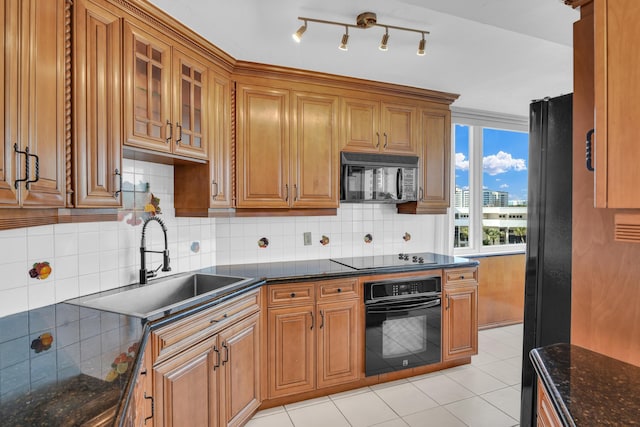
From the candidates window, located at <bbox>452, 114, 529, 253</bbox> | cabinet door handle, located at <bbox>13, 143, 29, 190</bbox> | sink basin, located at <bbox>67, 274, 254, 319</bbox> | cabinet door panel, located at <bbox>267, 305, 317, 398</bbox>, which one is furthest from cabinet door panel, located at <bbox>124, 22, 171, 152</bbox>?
window, located at <bbox>452, 114, 529, 253</bbox>

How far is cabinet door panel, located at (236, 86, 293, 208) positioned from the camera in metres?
2.56

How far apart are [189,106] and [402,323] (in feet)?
7.13

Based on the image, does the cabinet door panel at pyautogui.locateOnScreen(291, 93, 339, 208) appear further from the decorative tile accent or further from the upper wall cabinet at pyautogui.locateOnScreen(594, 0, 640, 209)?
the upper wall cabinet at pyautogui.locateOnScreen(594, 0, 640, 209)

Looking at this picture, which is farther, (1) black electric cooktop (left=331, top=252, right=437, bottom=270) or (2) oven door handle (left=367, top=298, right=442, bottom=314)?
(1) black electric cooktop (left=331, top=252, right=437, bottom=270)

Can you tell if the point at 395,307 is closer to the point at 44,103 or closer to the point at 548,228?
the point at 548,228

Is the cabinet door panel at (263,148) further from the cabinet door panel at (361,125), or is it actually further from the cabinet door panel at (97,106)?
the cabinet door panel at (97,106)

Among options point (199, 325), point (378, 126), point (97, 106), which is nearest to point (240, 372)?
point (199, 325)

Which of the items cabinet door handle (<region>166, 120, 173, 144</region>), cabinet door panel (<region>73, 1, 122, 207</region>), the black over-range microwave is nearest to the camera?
cabinet door panel (<region>73, 1, 122, 207</region>)

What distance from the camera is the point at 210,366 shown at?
5.98 ft

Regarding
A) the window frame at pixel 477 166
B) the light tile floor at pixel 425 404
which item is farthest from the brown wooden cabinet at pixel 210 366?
the window frame at pixel 477 166

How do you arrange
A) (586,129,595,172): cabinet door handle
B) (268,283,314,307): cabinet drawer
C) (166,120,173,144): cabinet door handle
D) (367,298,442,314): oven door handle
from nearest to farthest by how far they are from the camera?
(586,129,595,172): cabinet door handle
(166,120,173,144): cabinet door handle
(268,283,314,307): cabinet drawer
(367,298,442,314): oven door handle

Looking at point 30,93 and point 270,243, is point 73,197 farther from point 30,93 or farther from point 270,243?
point 270,243

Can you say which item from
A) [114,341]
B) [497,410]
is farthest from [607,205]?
[497,410]

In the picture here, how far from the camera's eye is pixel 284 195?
2686mm
